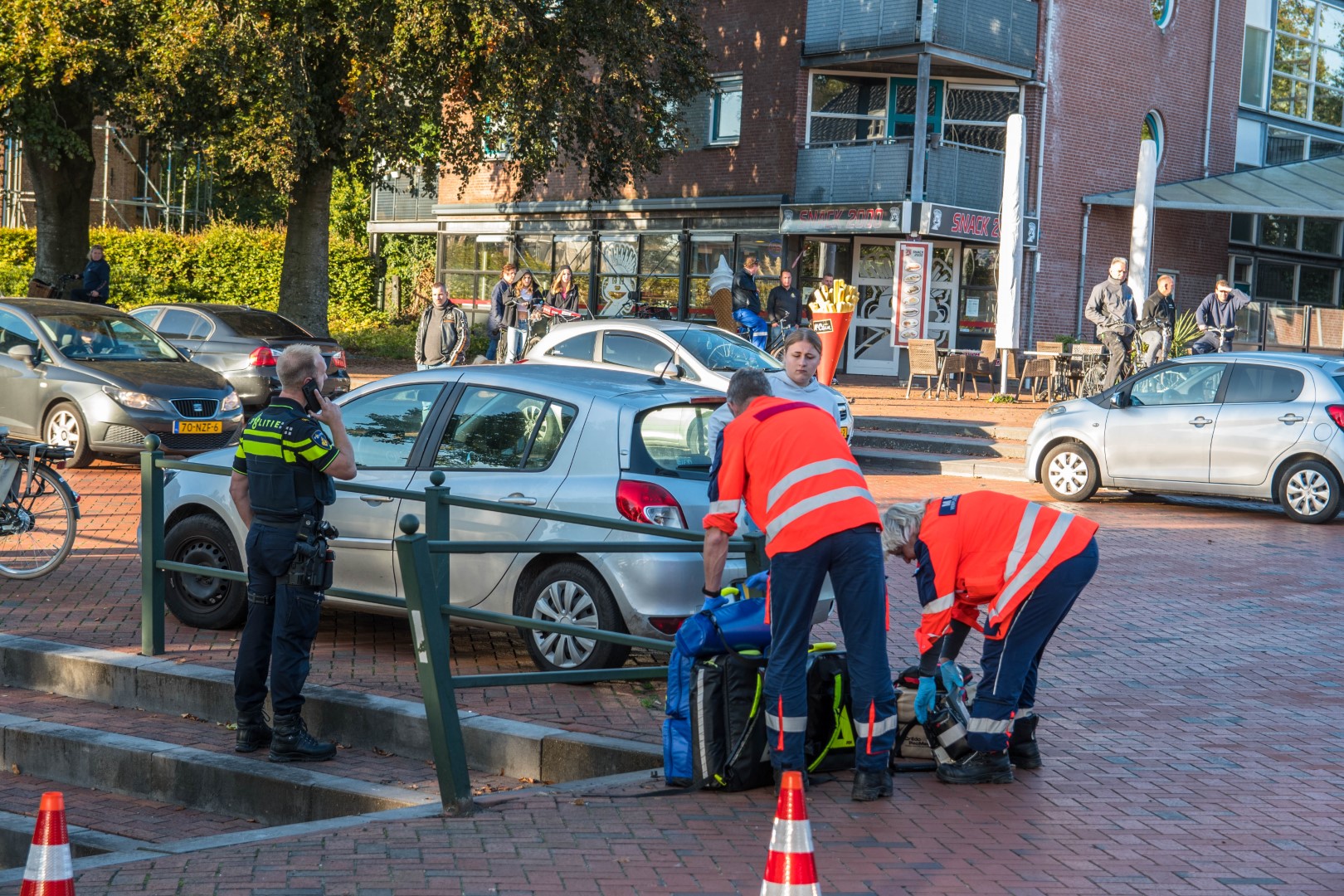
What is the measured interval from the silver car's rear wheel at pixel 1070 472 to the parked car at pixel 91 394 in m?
8.44

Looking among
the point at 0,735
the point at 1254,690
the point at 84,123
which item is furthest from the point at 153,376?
the point at 84,123

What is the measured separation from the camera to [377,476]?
786 cm

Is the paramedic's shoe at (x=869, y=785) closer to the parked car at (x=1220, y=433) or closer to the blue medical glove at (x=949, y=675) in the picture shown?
the blue medical glove at (x=949, y=675)

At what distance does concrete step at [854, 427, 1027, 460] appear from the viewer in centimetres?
1819

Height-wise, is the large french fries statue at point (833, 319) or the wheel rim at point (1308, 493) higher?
the large french fries statue at point (833, 319)

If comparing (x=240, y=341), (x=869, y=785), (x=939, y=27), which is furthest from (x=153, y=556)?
(x=939, y=27)

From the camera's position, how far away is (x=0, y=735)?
6844 millimetres

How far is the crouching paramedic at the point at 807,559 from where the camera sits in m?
5.41

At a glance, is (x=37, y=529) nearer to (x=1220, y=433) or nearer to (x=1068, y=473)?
(x=1068, y=473)

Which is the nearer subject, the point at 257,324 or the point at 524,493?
the point at 524,493

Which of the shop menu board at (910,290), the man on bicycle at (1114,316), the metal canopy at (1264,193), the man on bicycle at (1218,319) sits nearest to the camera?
the man on bicycle at (1114,316)

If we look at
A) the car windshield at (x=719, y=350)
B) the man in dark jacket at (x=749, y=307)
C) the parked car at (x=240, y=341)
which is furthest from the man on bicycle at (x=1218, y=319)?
the parked car at (x=240, y=341)

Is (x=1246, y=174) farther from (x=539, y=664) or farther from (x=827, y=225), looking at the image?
(x=539, y=664)

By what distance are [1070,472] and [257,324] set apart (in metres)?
11.6
